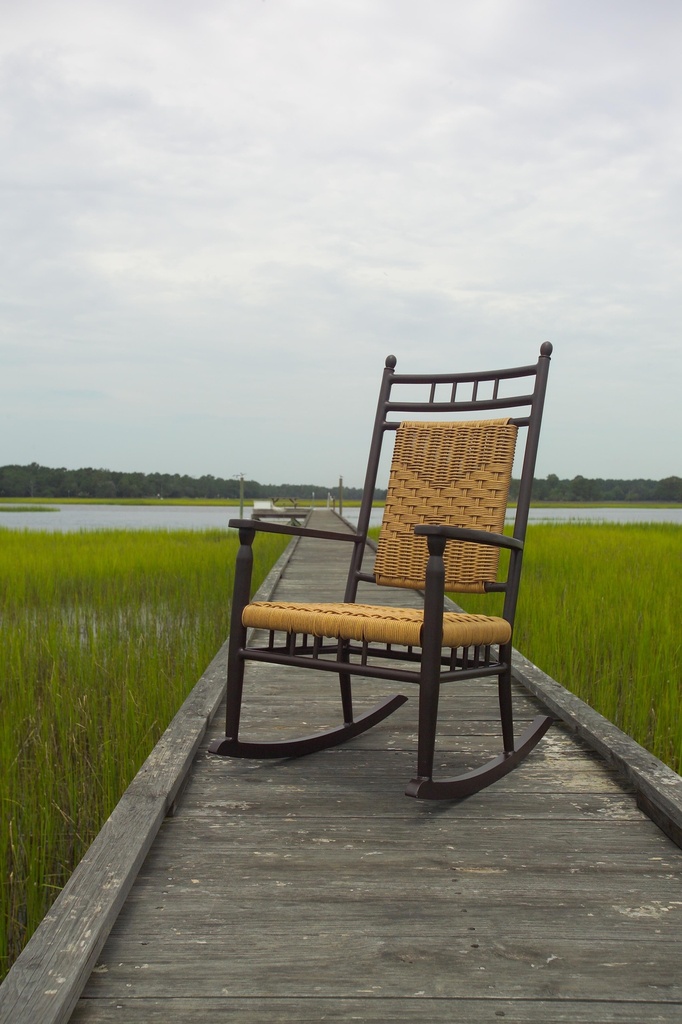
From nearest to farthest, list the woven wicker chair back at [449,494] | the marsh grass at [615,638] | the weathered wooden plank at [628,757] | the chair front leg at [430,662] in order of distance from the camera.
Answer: the weathered wooden plank at [628,757]
the chair front leg at [430,662]
the woven wicker chair back at [449,494]
the marsh grass at [615,638]

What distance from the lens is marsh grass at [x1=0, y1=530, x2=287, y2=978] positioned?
218cm

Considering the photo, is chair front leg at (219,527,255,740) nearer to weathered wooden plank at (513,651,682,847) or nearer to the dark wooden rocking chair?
the dark wooden rocking chair

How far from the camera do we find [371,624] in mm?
1996

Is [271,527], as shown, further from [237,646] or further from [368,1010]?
[368,1010]

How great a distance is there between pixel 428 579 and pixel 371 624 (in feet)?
0.69

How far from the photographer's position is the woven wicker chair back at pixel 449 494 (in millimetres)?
2496

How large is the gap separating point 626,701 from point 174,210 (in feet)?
33.0

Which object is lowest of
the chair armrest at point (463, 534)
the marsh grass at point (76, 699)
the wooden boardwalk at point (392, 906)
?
the marsh grass at point (76, 699)

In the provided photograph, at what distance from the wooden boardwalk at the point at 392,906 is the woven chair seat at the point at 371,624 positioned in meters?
0.37

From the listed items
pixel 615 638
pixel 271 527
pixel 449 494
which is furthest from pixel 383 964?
pixel 615 638

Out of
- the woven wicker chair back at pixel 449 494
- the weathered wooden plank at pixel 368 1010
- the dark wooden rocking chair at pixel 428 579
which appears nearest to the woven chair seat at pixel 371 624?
the dark wooden rocking chair at pixel 428 579

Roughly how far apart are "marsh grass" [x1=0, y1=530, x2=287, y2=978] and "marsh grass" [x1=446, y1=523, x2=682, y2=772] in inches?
68.3

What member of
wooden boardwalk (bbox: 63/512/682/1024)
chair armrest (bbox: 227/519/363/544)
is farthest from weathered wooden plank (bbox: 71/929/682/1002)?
chair armrest (bbox: 227/519/363/544)

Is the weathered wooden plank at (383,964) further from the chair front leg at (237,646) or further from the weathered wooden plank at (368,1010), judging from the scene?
the chair front leg at (237,646)
